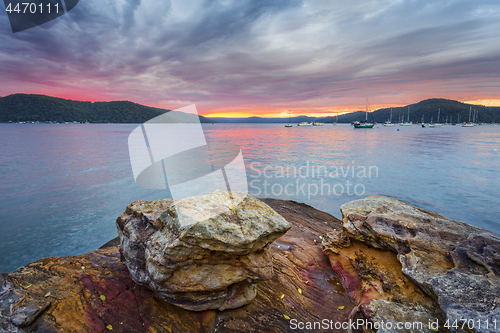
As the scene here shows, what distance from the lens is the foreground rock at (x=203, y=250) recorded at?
352 cm

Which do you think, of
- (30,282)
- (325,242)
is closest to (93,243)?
(30,282)

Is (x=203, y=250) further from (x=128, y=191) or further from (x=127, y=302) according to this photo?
(x=128, y=191)

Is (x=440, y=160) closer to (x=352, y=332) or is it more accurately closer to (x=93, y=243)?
(x=352, y=332)

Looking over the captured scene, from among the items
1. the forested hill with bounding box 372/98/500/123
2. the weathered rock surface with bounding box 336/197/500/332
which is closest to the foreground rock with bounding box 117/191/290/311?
the weathered rock surface with bounding box 336/197/500/332

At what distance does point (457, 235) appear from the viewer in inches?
177

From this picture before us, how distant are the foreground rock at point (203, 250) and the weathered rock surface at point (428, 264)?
2047 millimetres

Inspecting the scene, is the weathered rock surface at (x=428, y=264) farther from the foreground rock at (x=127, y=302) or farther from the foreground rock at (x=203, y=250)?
the foreground rock at (x=203, y=250)

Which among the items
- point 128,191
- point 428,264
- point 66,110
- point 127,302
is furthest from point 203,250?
point 66,110

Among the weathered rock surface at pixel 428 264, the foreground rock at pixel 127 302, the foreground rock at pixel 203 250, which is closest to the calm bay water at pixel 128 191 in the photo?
the foreground rock at pixel 127 302

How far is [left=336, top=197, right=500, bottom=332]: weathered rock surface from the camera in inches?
121

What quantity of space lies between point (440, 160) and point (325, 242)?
26.7m

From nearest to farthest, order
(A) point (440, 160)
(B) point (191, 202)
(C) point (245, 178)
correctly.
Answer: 1. (B) point (191, 202)
2. (C) point (245, 178)
3. (A) point (440, 160)

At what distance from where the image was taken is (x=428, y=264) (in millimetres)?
4023

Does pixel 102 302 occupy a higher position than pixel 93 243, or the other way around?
pixel 102 302
